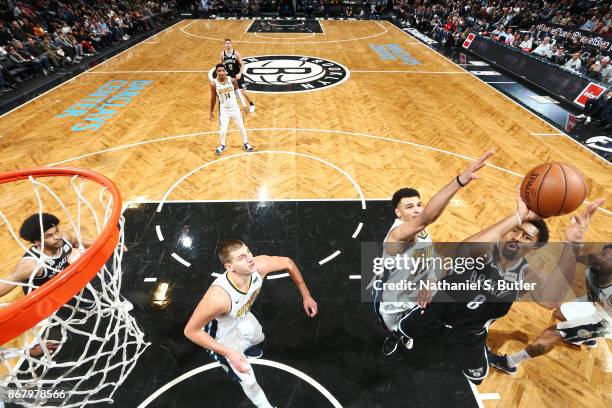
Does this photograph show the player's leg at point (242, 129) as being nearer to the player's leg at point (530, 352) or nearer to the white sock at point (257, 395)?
the white sock at point (257, 395)

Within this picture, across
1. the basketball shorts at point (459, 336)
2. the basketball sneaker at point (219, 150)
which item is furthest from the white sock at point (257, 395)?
the basketball sneaker at point (219, 150)

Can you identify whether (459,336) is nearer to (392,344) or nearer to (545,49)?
(392,344)

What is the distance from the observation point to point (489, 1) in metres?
22.6

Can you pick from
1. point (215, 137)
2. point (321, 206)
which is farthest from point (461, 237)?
point (215, 137)

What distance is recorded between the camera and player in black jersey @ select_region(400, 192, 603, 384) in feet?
7.94

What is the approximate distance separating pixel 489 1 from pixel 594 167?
816 inches

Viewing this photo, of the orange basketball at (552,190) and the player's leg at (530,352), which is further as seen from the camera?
the player's leg at (530,352)

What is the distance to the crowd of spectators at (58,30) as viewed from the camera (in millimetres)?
11562

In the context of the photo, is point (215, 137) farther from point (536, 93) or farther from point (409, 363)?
point (536, 93)

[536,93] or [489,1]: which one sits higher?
[489,1]

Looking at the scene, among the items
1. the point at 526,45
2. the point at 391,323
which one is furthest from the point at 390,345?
the point at 526,45

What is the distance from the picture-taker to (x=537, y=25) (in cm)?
1656

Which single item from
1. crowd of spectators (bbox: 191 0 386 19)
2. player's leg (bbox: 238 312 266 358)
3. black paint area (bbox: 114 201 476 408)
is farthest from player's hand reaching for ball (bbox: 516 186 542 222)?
crowd of spectators (bbox: 191 0 386 19)

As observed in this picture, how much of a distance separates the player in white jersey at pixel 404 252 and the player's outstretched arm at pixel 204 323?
142cm
